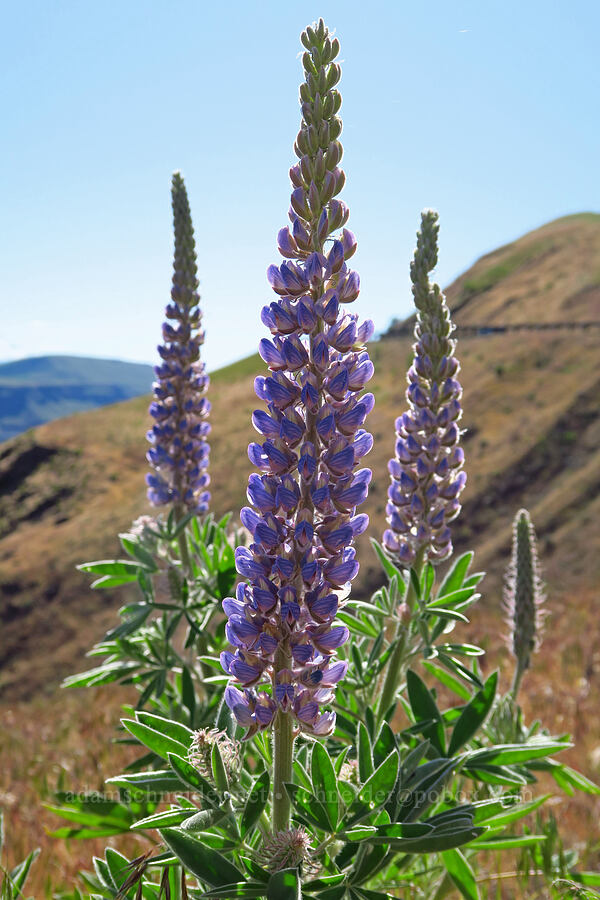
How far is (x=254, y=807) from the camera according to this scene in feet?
5.27

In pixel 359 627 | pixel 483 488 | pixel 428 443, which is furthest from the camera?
pixel 483 488

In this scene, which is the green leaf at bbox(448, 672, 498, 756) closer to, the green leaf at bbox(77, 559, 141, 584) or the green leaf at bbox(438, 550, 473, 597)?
the green leaf at bbox(438, 550, 473, 597)

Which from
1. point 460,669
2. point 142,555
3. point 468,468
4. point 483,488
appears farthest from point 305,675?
point 468,468

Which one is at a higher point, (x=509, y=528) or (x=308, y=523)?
(x=308, y=523)

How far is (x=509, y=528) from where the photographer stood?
1589 centimetres

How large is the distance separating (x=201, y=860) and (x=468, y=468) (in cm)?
1768

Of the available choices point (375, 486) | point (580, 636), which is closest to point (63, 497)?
point (375, 486)

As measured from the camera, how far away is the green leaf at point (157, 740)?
1661 mm

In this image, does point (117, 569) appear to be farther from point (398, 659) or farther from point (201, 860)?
point (201, 860)

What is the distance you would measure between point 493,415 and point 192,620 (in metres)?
20.9

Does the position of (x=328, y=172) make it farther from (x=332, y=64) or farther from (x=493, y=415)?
(x=493, y=415)

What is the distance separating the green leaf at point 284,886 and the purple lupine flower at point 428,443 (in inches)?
49.5

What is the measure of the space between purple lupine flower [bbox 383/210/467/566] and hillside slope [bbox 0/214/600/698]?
23.6ft

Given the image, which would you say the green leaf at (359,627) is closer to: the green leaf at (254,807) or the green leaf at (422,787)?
the green leaf at (422,787)
